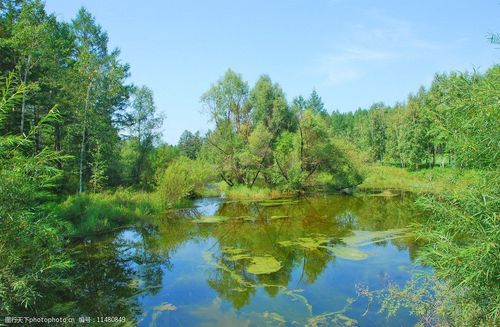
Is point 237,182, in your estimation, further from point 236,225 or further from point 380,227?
point 380,227

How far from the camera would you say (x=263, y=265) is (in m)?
10.5

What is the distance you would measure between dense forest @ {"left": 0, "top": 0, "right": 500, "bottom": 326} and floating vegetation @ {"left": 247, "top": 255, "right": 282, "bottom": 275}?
11.9 feet

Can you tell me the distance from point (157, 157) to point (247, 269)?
1762 centimetres

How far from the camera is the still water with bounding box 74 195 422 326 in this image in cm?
738

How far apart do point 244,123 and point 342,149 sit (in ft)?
27.9

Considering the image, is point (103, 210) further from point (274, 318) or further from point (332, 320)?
point (332, 320)

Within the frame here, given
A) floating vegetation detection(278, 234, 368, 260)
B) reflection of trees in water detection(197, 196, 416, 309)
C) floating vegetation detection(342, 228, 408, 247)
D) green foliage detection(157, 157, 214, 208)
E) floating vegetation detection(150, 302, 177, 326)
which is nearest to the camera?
floating vegetation detection(150, 302, 177, 326)

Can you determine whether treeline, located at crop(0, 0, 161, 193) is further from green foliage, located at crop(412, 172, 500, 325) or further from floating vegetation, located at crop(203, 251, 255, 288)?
green foliage, located at crop(412, 172, 500, 325)

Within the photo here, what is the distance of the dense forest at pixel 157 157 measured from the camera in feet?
14.3

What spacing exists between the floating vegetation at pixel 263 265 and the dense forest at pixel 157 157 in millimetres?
3620

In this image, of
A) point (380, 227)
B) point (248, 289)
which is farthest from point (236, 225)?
point (248, 289)

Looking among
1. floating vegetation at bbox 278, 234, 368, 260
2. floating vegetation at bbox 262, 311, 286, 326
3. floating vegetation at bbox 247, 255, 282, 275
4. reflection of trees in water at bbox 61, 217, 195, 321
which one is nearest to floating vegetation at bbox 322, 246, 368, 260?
floating vegetation at bbox 278, 234, 368, 260

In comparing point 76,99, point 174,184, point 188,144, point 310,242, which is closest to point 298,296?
point 310,242

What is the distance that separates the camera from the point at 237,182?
2827 cm
